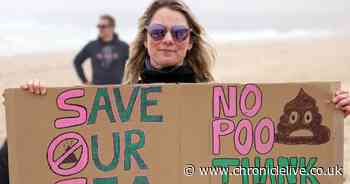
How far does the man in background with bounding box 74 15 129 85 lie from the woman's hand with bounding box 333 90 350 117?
4564mm

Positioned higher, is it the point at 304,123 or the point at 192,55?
the point at 192,55

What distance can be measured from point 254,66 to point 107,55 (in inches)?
439

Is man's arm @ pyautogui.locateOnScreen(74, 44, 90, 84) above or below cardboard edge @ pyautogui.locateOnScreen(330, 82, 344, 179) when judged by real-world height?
above

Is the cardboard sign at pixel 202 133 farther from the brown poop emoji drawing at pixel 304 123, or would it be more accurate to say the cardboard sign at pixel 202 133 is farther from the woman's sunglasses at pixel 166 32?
the woman's sunglasses at pixel 166 32

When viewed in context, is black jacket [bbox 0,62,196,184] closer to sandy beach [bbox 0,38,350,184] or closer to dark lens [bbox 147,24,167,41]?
dark lens [bbox 147,24,167,41]

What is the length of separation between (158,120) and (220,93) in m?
0.27

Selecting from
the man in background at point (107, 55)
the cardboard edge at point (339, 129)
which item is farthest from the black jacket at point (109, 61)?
the cardboard edge at point (339, 129)

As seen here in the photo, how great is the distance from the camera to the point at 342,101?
94.9 inches

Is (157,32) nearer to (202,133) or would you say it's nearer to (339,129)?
(202,133)

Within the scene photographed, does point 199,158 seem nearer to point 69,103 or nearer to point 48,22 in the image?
point 69,103

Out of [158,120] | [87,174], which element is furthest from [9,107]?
[158,120]

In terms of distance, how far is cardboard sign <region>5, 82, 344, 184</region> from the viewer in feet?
Answer: 7.97

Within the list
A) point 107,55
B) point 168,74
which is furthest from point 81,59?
point 168,74

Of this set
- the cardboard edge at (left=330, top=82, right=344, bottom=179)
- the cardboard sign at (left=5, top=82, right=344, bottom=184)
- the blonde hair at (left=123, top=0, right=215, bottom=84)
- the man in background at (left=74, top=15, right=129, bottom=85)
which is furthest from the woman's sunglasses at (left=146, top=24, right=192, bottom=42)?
the man in background at (left=74, top=15, right=129, bottom=85)
